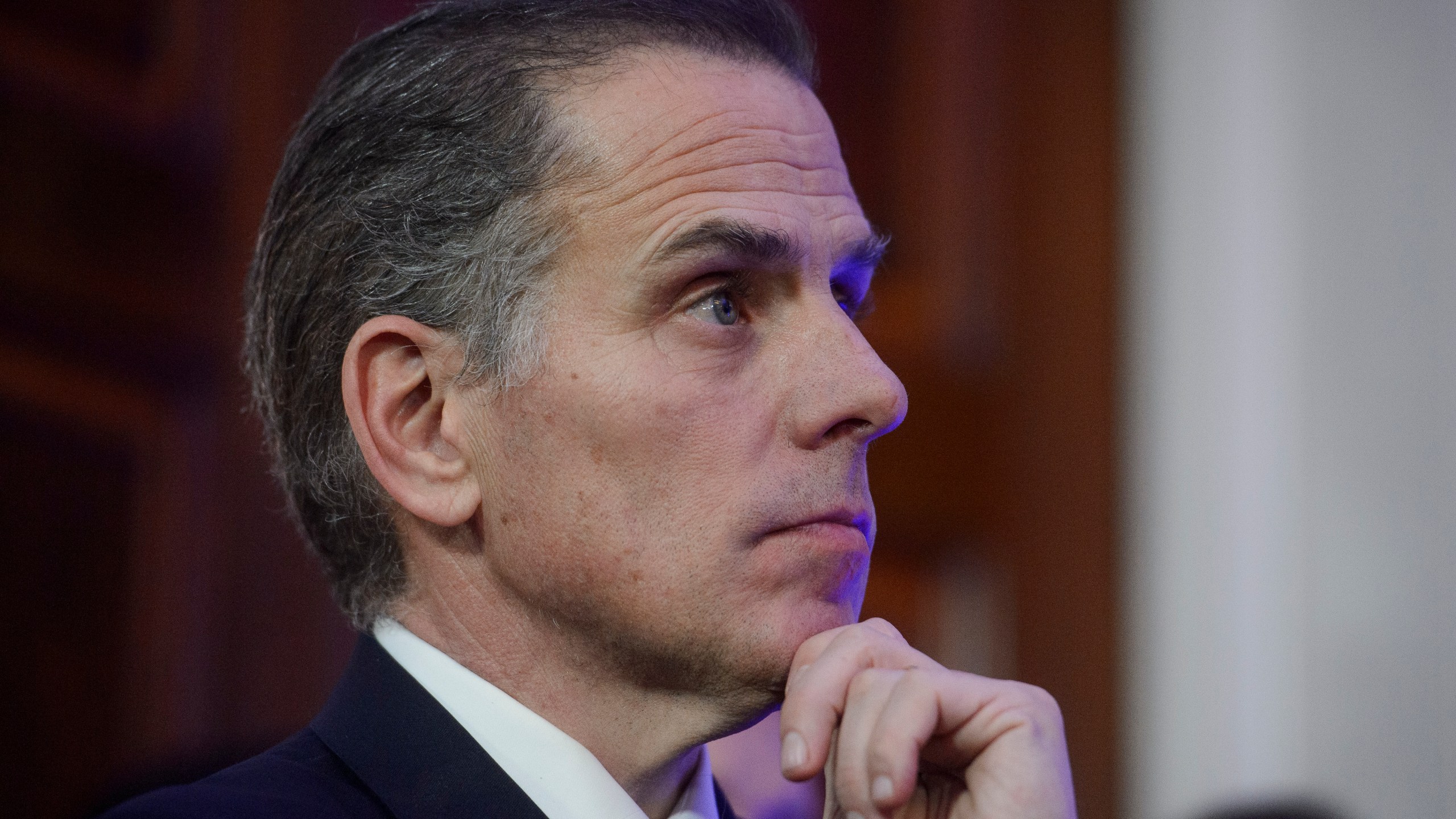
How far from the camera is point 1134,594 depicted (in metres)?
3.86

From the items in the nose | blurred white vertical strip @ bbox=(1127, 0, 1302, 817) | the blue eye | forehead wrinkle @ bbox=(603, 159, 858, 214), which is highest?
forehead wrinkle @ bbox=(603, 159, 858, 214)

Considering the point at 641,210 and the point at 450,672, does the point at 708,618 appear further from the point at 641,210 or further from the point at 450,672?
the point at 641,210

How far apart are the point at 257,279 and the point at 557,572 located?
68 centimetres

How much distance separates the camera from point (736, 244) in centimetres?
157

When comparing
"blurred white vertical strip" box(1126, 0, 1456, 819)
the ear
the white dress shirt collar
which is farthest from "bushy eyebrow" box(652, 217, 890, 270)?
"blurred white vertical strip" box(1126, 0, 1456, 819)

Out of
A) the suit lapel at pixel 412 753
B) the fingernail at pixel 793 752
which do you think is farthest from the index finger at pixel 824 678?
the suit lapel at pixel 412 753

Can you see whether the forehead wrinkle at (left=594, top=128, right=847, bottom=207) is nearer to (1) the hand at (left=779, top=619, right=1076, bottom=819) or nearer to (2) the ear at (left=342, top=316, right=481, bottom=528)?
(2) the ear at (left=342, top=316, right=481, bottom=528)

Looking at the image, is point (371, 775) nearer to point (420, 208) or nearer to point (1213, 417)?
point (420, 208)

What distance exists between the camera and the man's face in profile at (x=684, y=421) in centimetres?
149

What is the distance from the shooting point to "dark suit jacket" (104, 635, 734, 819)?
138 cm

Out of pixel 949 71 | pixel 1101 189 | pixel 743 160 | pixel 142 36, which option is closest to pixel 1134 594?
pixel 1101 189

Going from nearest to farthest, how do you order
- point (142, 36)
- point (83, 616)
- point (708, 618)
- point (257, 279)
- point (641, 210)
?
1. point (708, 618)
2. point (641, 210)
3. point (257, 279)
4. point (83, 616)
5. point (142, 36)

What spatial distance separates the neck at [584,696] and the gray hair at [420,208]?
149 millimetres

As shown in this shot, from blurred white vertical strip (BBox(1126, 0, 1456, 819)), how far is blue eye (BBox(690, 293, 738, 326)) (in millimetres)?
2575
